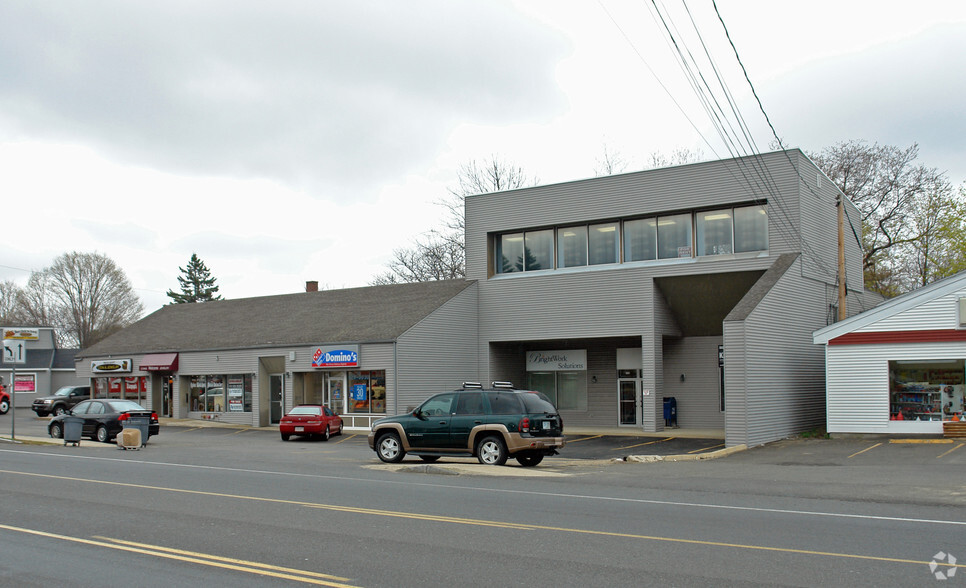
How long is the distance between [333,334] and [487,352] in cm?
649

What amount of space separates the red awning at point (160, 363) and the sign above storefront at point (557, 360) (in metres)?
17.1

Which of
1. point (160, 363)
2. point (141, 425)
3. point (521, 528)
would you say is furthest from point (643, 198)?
point (160, 363)

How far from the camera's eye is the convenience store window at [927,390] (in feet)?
76.0

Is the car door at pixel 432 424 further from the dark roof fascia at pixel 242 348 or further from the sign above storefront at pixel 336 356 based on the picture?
the sign above storefront at pixel 336 356

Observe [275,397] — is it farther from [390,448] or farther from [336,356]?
[390,448]

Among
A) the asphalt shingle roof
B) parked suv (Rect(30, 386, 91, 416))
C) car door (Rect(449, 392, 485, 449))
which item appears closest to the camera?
car door (Rect(449, 392, 485, 449))

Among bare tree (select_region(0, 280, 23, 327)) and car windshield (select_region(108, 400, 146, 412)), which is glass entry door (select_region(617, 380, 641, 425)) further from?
bare tree (select_region(0, 280, 23, 327))

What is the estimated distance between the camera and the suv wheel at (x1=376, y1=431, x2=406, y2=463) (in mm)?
19500

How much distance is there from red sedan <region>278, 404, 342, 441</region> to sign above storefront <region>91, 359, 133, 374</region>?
51.7 ft

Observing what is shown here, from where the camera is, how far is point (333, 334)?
33.8 metres

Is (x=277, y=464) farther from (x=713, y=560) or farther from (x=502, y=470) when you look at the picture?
(x=713, y=560)

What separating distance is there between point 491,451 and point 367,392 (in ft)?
48.6

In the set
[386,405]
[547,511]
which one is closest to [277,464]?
[547,511]

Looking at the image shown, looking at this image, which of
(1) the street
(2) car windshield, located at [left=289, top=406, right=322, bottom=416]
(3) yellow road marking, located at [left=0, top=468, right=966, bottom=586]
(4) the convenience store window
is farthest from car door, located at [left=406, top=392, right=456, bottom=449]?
(4) the convenience store window
